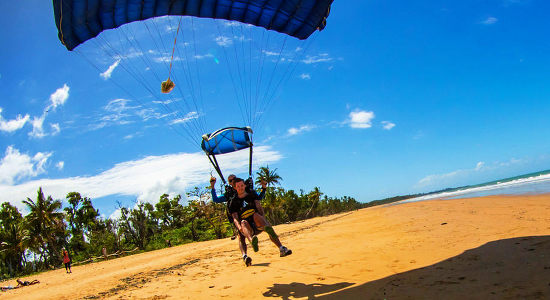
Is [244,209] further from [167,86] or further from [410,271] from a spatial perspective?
[167,86]

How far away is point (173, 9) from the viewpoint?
26.0ft

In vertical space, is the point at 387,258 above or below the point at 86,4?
below

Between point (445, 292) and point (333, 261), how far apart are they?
3.27 meters

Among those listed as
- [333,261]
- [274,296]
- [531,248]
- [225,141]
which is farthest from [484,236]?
[225,141]

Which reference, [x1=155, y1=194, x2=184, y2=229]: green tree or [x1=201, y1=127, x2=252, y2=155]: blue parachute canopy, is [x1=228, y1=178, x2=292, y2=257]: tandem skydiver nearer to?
[x1=201, y1=127, x2=252, y2=155]: blue parachute canopy

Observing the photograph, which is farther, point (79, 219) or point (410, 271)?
point (79, 219)

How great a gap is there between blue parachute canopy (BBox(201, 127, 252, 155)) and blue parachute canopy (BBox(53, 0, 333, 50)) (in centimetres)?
321

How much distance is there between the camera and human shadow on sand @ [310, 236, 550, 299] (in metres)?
3.44

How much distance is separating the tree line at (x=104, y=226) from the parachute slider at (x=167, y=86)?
19.8m

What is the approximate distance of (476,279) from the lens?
155 inches

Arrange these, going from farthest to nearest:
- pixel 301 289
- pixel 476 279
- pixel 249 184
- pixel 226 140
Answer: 1. pixel 226 140
2. pixel 249 184
3. pixel 301 289
4. pixel 476 279

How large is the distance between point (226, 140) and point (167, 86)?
220cm

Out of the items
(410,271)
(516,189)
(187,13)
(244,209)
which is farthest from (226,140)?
(516,189)

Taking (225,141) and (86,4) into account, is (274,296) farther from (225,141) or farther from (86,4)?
(86,4)
